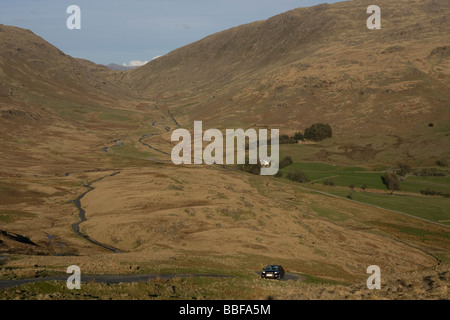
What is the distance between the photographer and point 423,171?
5369 inches

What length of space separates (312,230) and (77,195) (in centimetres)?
5852

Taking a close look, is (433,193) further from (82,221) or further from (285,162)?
(82,221)

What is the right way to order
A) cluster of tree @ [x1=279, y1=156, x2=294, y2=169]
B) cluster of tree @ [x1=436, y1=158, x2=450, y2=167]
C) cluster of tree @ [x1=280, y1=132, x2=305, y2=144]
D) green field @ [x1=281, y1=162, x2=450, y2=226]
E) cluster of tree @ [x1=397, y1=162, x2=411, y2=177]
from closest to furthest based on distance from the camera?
green field @ [x1=281, y1=162, x2=450, y2=226] < cluster of tree @ [x1=397, y1=162, x2=411, y2=177] < cluster of tree @ [x1=436, y1=158, x2=450, y2=167] < cluster of tree @ [x1=279, y1=156, x2=294, y2=169] < cluster of tree @ [x1=280, y1=132, x2=305, y2=144]

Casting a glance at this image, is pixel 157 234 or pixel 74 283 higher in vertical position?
pixel 74 283

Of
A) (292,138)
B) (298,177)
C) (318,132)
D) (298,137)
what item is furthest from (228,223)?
(318,132)

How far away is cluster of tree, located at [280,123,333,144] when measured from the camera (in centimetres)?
18850

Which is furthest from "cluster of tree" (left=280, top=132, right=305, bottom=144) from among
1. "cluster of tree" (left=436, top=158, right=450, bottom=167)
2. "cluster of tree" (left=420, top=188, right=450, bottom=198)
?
"cluster of tree" (left=420, top=188, right=450, bottom=198)

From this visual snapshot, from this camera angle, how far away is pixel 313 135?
621ft

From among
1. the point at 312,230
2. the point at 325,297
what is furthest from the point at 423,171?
the point at 325,297

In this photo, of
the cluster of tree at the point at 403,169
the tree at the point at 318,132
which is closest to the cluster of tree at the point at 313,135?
the tree at the point at 318,132

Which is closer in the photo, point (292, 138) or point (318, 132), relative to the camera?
point (318, 132)

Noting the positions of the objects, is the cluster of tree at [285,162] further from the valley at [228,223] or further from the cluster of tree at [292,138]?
the cluster of tree at [292,138]

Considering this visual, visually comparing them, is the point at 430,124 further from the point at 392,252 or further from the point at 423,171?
the point at 392,252

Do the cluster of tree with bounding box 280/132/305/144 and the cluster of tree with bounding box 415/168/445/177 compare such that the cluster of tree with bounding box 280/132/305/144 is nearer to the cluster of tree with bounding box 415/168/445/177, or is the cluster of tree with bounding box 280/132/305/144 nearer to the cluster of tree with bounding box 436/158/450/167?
the cluster of tree with bounding box 415/168/445/177
